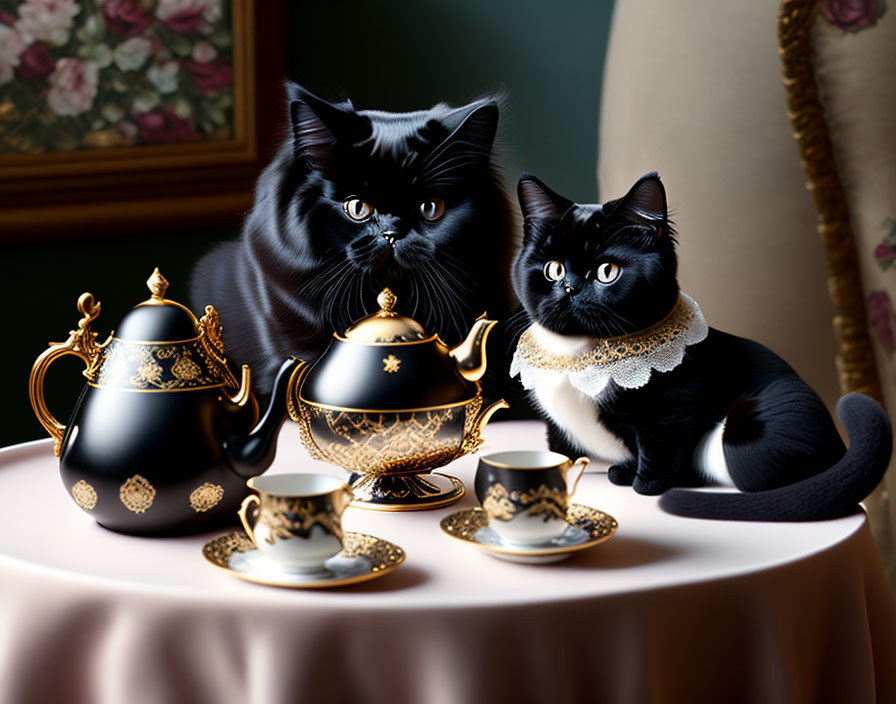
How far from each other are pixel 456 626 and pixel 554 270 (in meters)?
0.41

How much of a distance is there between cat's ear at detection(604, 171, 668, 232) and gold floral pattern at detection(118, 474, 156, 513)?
0.48m

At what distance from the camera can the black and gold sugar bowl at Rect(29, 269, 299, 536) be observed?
0.74 meters

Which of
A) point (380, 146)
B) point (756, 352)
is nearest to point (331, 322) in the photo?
point (380, 146)

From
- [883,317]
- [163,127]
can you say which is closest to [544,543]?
[883,317]

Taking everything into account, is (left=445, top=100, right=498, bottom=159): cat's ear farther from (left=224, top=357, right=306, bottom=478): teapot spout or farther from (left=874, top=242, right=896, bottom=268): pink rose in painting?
(left=874, top=242, right=896, bottom=268): pink rose in painting

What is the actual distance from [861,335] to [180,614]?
1063 mm

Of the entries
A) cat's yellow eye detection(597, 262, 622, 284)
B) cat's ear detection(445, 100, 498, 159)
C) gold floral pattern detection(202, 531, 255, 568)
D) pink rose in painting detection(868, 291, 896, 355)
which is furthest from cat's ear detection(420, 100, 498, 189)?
pink rose in painting detection(868, 291, 896, 355)

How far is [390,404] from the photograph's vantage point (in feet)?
2.68

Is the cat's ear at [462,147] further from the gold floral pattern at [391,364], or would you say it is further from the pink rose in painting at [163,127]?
the pink rose in painting at [163,127]

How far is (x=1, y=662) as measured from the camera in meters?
0.67

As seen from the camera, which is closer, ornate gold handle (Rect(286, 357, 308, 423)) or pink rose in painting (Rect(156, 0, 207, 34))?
ornate gold handle (Rect(286, 357, 308, 423))

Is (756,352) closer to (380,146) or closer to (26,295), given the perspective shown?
(380,146)

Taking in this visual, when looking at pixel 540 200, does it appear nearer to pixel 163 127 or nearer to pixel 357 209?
pixel 357 209

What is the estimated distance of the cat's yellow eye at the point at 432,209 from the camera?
1.07 m
